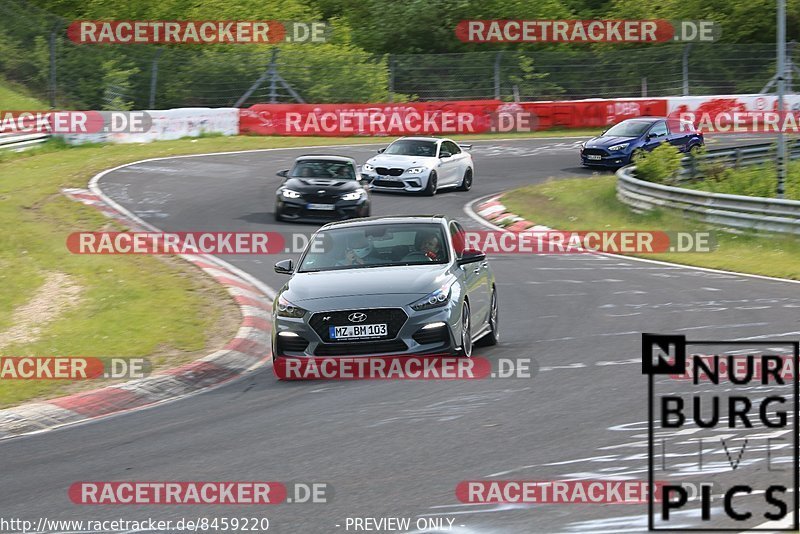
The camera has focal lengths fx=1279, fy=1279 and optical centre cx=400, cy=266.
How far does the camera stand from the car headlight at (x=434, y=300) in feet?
38.2

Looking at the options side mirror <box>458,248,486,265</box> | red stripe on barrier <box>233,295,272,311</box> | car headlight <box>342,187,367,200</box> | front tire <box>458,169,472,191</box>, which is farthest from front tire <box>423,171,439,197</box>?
side mirror <box>458,248,486,265</box>

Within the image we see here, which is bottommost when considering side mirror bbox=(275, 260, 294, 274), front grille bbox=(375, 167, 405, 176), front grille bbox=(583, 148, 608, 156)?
front grille bbox=(583, 148, 608, 156)

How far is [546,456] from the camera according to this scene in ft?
26.3

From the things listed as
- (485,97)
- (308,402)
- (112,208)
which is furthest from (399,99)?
(308,402)

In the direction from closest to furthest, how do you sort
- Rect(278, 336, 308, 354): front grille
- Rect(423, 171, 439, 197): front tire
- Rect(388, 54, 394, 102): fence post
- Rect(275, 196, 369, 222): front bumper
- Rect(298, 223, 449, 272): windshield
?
Rect(278, 336, 308, 354): front grille
Rect(298, 223, 449, 272): windshield
Rect(275, 196, 369, 222): front bumper
Rect(423, 171, 439, 197): front tire
Rect(388, 54, 394, 102): fence post

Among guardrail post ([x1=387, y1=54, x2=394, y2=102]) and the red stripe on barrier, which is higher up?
guardrail post ([x1=387, y1=54, x2=394, y2=102])

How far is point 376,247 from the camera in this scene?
A: 13.0m

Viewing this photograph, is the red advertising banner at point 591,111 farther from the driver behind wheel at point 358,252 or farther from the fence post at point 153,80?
the driver behind wheel at point 358,252

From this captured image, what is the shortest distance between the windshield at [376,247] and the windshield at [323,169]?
39.2ft

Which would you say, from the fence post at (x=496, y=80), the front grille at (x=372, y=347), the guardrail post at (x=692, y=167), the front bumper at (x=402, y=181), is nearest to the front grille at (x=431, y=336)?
the front grille at (x=372, y=347)

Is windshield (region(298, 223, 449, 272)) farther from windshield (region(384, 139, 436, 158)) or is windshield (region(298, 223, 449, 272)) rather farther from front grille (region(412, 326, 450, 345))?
windshield (region(384, 139, 436, 158))

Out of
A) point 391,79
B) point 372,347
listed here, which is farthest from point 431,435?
point 391,79

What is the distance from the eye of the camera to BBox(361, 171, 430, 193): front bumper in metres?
29.4

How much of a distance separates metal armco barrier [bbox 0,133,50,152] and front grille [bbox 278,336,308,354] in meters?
22.8
